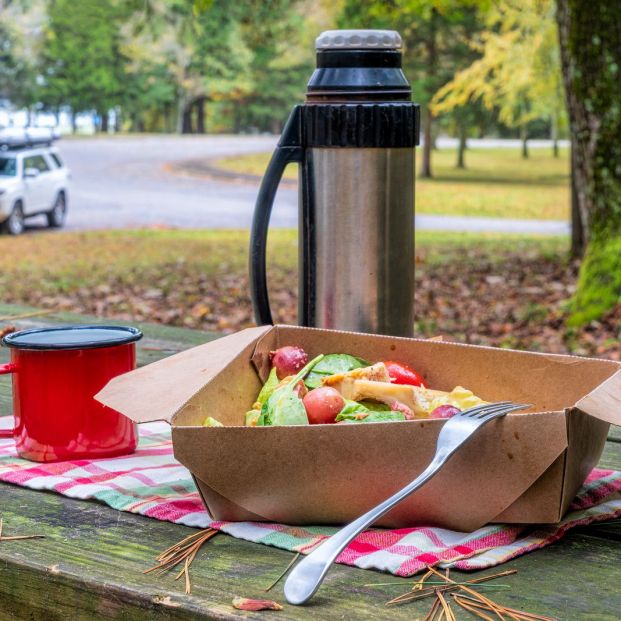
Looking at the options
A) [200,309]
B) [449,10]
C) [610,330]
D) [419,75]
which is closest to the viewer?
[610,330]

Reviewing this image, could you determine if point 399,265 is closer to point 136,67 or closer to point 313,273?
point 313,273

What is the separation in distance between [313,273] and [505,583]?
2.00 feet

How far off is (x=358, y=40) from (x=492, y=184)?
68.3ft

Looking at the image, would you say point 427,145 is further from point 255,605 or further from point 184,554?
point 255,605

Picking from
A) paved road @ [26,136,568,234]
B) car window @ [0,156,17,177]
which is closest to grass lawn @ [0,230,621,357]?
car window @ [0,156,17,177]

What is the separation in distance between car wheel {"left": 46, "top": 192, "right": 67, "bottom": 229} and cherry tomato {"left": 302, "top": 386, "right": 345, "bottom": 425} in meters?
13.2

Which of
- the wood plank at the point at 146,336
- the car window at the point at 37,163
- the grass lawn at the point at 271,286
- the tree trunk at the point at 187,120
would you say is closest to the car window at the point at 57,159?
the car window at the point at 37,163

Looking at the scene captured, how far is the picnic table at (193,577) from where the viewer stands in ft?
2.39

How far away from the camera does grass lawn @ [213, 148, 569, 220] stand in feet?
55.5

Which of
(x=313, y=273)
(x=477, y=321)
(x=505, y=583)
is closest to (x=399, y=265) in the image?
(x=313, y=273)

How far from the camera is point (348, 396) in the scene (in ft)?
3.20

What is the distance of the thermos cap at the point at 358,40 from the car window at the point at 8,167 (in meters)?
11.6

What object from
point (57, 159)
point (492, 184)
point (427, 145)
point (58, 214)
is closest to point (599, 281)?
point (57, 159)

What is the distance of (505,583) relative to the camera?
0.78 metres
